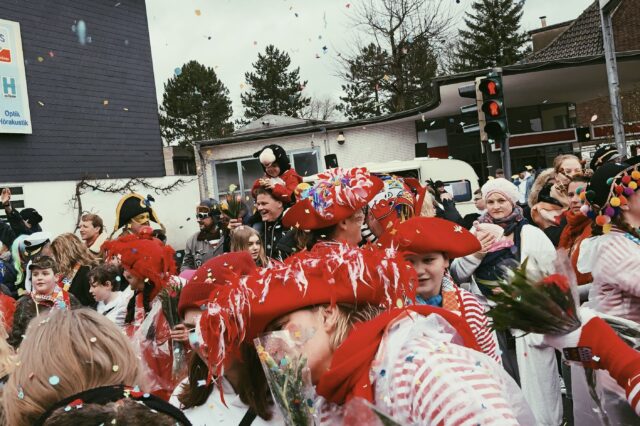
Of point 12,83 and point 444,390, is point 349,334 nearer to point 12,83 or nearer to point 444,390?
point 444,390

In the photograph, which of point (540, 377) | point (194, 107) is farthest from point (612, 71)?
point (194, 107)

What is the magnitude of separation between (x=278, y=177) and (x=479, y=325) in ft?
9.00

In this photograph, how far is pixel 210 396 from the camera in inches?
101

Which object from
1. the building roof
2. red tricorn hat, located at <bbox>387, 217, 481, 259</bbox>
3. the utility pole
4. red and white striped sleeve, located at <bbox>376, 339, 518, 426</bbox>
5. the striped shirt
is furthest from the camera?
the building roof

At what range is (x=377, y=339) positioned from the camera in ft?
A: 5.41

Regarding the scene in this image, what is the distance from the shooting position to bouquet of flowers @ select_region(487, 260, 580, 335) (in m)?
2.04

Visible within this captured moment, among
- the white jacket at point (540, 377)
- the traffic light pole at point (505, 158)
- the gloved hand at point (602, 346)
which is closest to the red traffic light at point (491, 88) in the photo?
the traffic light pole at point (505, 158)

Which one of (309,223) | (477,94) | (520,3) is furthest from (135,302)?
(520,3)

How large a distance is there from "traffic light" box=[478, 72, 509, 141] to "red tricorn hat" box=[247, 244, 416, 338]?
7.26 meters

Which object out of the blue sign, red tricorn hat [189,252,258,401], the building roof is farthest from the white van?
the building roof

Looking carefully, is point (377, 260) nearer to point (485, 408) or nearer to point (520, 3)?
point (485, 408)

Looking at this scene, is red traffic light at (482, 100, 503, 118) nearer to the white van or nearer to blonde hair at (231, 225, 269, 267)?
blonde hair at (231, 225, 269, 267)

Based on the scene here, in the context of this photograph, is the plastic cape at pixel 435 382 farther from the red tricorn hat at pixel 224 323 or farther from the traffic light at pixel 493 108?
the traffic light at pixel 493 108

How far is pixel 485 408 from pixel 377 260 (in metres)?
0.63
